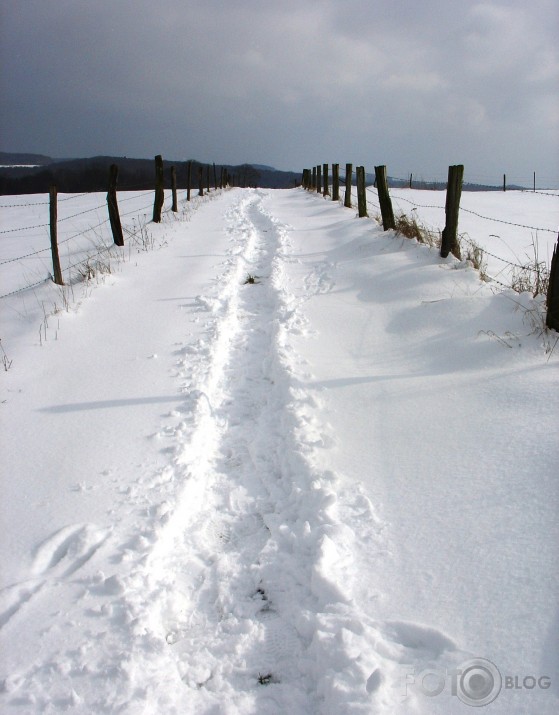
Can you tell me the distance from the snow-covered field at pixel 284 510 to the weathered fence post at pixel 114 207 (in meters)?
4.34

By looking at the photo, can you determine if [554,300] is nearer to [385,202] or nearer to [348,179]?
[385,202]

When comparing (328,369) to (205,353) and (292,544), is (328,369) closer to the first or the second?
(205,353)

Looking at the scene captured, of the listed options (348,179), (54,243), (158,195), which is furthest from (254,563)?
(348,179)

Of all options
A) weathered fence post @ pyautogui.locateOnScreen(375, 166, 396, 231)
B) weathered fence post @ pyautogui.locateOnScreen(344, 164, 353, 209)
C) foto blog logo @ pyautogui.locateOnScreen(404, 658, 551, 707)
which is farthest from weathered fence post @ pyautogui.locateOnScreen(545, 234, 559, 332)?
weathered fence post @ pyautogui.locateOnScreen(344, 164, 353, 209)

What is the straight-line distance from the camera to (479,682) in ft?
5.79

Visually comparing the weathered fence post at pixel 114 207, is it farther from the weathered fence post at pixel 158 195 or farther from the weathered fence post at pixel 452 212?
the weathered fence post at pixel 452 212

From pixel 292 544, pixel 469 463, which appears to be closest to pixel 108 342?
pixel 292 544

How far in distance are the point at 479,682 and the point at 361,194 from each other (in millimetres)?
11946

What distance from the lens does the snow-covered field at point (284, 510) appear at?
6.15 ft

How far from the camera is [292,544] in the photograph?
2.57 meters

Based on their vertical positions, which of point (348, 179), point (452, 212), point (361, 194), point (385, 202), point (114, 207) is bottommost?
point (452, 212)

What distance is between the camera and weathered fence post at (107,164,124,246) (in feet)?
30.8

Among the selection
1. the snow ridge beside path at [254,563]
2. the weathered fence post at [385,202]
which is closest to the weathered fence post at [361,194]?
the weathered fence post at [385,202]

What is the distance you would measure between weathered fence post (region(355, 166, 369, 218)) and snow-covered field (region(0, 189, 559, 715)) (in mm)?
6925
